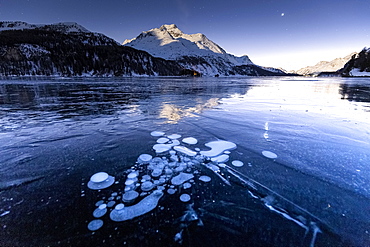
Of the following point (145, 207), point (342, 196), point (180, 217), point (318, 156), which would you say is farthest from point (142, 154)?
point (318, 156)

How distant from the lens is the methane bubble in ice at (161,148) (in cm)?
383

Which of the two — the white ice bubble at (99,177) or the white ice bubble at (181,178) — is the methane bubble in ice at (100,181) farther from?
the white ice bubble at (181,178)

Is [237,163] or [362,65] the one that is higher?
[362,65]

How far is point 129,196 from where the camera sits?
92.4 inches

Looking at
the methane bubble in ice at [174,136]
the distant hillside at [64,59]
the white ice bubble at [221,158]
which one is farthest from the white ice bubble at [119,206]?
the distant hillside at [64,59]

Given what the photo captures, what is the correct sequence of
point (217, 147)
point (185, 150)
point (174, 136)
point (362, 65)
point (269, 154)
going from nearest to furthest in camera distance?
1. point (269, 154)
2. point (185, 150)
3. point (217, 147)
4. point (174, 136)
5. point (362, 65)

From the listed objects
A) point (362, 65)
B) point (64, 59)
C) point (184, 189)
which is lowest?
point (184, 189)

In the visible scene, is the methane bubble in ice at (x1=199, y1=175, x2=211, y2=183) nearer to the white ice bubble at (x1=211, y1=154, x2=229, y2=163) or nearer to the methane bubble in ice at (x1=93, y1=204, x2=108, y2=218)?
the white ice bubble at (x1=211, y1=154, x2=229, y2=163)

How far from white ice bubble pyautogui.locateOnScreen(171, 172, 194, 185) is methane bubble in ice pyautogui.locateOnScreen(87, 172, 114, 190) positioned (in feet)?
3.26

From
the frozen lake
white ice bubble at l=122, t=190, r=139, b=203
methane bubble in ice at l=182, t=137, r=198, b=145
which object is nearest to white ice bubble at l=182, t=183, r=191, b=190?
the frozen lake

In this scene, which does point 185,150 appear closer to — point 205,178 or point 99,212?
point 205,178

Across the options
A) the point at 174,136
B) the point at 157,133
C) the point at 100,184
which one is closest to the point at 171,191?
the point at 100,184

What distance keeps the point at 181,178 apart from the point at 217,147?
1534 mm

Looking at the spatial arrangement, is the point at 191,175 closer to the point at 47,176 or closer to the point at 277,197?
the point at 277,197
